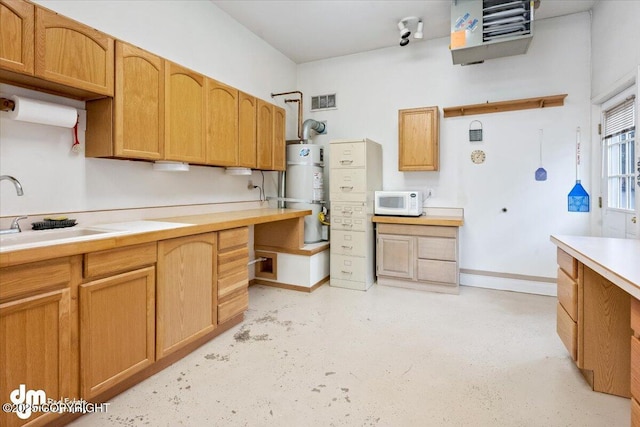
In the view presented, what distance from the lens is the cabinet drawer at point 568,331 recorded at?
2.00 metres

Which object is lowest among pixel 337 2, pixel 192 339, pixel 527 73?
pixel 192 339

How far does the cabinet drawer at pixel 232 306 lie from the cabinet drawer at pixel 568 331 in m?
2.40

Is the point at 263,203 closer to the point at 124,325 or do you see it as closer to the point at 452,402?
the point at 124,325

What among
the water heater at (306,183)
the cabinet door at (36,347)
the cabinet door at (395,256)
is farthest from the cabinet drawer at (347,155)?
the cabinet door at (36,347)

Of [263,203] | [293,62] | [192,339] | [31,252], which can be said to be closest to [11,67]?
[31,252]

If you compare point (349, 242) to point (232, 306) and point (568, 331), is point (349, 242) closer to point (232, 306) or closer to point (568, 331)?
point (232, 306)

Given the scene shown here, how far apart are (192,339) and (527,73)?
4369mm

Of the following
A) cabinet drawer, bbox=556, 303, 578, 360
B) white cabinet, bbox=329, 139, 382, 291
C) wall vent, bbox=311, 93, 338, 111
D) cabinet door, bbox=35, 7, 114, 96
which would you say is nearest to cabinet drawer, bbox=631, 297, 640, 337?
cabinet drawer, bbox=556, 303, 578, 360

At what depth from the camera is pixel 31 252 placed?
138 cm

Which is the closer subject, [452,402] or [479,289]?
[452,402]

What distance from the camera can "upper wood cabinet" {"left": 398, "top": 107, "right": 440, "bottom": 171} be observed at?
3863mm

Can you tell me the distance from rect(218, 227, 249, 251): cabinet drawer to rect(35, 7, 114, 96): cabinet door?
122cm

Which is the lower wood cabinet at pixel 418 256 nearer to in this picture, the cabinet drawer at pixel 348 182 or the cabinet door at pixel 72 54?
the cabinet drawer at pixel 348 182

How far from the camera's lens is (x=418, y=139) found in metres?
3.93
